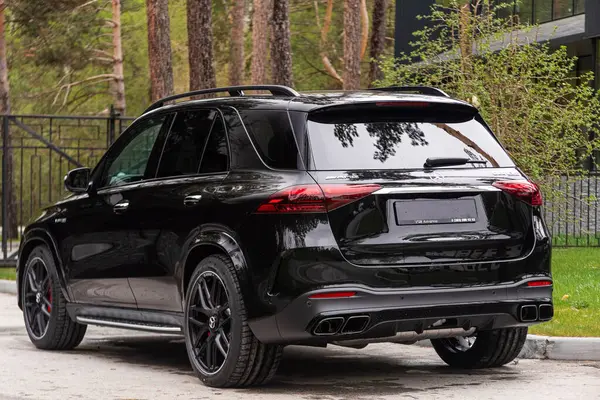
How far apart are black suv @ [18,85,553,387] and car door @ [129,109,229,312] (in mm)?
14

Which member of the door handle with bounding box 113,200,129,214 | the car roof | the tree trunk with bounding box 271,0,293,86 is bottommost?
the door handle with bounding box 113,200,129,214

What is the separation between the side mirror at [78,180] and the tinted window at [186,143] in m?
1.16

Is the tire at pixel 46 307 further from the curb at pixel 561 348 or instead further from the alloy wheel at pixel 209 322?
the curb at pixel 561 348

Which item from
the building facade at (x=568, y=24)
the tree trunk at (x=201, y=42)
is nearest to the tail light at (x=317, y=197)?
the tree trunk at (x=201, y=42)

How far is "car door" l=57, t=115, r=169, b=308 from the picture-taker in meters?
9.38

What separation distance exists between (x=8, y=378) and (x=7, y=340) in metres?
2.55

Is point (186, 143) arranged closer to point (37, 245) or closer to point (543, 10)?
point (37, 245)

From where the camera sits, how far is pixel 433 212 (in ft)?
25.6

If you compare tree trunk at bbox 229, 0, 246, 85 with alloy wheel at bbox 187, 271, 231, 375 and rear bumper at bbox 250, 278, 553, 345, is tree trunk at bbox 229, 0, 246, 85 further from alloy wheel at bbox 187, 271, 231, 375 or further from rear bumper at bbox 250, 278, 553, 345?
rear bumper at bbox 250, 278, 553, 345

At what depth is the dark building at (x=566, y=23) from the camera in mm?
29359

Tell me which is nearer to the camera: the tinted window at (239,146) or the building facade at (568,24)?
the tinted window at (239,146)

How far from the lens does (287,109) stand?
26.8 feet

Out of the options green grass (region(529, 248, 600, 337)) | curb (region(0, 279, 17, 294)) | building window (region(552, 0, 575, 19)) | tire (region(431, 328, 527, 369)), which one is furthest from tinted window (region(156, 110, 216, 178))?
building window (region(552, 0, 575, 19))

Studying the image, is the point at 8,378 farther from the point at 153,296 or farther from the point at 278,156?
the point at 278,156
